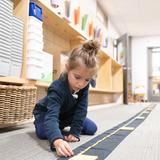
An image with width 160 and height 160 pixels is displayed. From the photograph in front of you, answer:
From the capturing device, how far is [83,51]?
0.98m

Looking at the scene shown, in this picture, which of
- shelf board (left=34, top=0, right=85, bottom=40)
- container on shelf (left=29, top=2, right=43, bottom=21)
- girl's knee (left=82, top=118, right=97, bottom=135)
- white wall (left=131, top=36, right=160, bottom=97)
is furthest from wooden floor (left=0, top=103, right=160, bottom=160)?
white wall (left=131, top=36, right=160, bottom=97)

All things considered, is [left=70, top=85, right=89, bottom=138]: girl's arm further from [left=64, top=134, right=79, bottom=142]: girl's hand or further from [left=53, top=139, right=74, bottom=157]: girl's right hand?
[left=53, top=139, right=74, bottom=157]: girl's right hand

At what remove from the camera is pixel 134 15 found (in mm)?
5230

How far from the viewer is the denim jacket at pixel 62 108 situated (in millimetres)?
889

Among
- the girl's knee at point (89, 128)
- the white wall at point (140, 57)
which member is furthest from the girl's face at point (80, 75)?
the white wall at point (140, 57)

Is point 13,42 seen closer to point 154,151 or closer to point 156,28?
point 154,151

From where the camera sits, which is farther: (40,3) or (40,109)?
(40,3)

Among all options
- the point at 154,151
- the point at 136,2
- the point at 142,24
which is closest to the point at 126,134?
the point at 154,151

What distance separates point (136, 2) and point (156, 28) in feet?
5.76

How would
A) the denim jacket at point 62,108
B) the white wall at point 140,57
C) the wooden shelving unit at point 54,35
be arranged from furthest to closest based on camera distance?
the white wall at point 140,57 < the wooden shelving unit at point 54,35 < the denim jacket at point 62,108

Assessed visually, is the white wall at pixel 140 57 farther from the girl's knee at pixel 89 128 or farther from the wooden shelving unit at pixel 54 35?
the girl's knee at pixel 89 128

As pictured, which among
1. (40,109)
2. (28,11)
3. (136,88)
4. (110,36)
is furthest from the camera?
(136,88)

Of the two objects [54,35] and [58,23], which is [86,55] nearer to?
[58,23]

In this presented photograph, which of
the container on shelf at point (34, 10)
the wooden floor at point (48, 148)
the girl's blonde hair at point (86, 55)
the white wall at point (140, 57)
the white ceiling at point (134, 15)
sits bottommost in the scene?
the wooden floor at point (48, 148)
